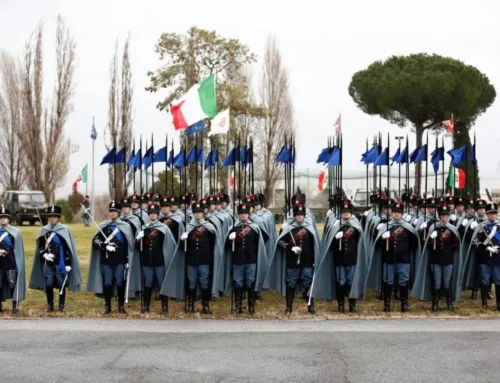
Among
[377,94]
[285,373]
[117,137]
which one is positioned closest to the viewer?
[285,373]

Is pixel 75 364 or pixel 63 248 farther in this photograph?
pixel 63 248

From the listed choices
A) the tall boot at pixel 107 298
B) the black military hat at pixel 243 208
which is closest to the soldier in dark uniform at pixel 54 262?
the tall boot at pixel 107 298

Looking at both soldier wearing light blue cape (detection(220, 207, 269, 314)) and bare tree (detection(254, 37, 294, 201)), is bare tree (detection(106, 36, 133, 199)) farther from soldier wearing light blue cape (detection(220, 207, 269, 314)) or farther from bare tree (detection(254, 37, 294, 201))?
soldier wearing light blue cape (detection(220, 207, 269, 314))

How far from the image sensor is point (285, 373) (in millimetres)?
8336

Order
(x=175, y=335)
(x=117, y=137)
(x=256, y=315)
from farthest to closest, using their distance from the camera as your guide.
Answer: (x=117, y=137) < (x=256, y=315) < (x=175, y=335)

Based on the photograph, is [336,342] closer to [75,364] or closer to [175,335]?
[175,335]

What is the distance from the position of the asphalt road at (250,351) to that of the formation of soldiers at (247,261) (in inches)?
45.8

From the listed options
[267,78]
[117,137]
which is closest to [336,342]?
[117,137]

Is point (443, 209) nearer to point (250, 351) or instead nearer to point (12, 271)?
point (250, 351)

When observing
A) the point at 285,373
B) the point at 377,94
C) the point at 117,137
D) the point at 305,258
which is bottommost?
the point at 285,373

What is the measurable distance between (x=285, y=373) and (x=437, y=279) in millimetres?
5596

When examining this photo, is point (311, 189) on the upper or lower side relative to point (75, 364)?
upper

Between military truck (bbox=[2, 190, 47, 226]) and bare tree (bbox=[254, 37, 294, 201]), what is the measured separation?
1224 centimetres

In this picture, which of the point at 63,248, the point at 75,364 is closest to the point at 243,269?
the point at 63,248
